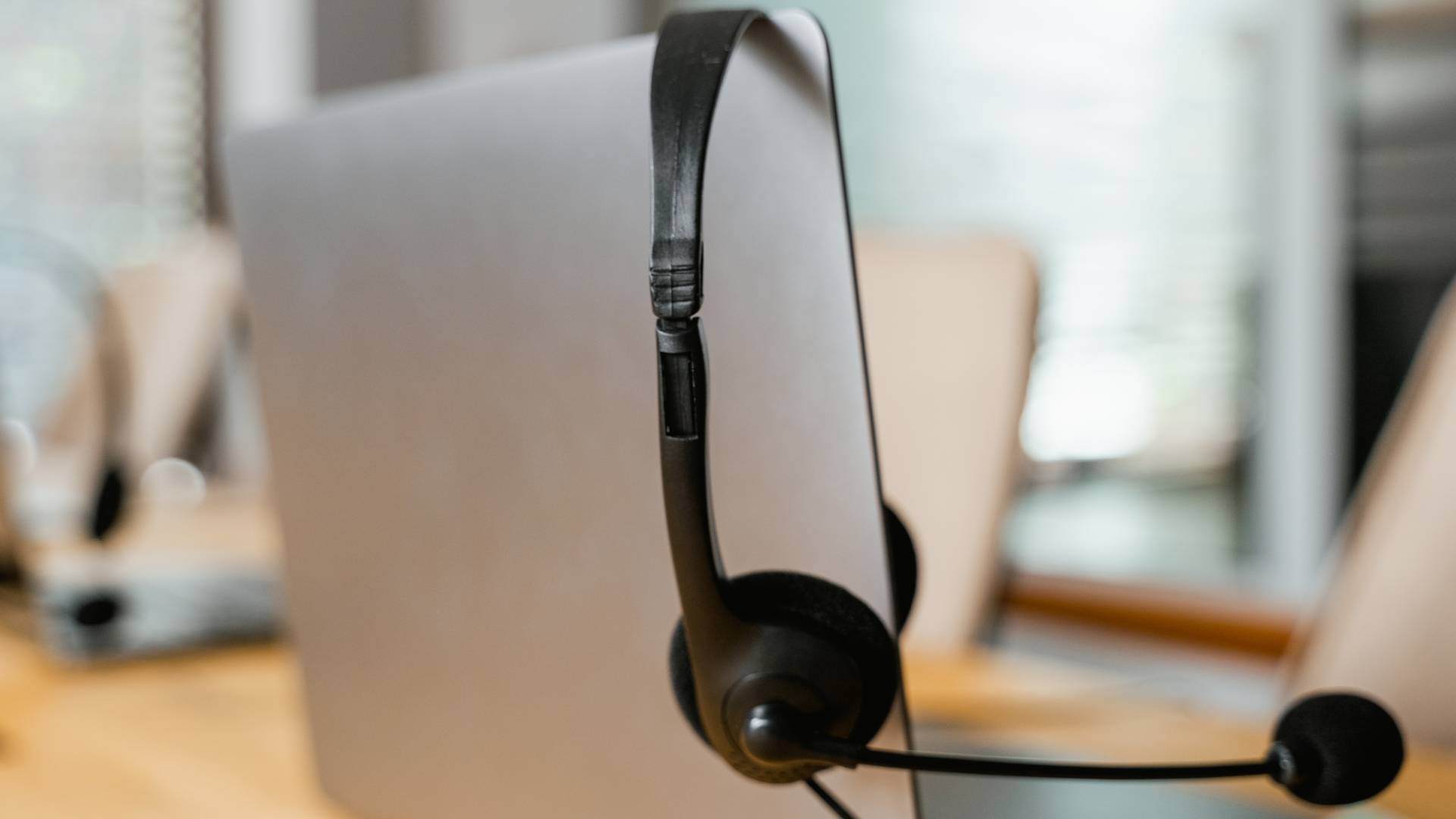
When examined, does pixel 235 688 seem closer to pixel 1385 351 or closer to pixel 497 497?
pixel 497 497

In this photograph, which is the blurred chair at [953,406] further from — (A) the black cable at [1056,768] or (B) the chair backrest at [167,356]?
(B) the chair backrest at [167,356]

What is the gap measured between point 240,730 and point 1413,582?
0.67m

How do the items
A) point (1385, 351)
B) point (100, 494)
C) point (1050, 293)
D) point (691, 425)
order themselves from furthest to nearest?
1. point (1050, 293)
2. point (1385, 351)
3. point (100, 494)
4. point (691, 425)

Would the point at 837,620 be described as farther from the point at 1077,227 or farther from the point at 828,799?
the point at 1077,227

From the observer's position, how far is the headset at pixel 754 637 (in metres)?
0.35

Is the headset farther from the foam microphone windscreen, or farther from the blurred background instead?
the blurred background

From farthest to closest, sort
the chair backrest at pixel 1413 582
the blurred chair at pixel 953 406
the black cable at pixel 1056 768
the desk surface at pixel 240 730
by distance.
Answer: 1. the blurred chair at pixel 953 406
2. the chair backrest at pixel 1413 582
3. the desk surface at pixel 240 730
4. the black cable at pixel 1056 768

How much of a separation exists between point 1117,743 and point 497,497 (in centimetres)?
38

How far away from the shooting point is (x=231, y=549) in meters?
1.27

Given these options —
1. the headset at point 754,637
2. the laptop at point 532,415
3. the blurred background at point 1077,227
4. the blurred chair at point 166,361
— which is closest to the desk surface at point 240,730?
the laptop at point 532,415

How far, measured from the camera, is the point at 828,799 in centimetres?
39

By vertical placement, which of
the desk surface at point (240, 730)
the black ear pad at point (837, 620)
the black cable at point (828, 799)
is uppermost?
the black ear pad at point (837, 620)

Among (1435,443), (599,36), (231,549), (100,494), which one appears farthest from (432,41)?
(1435,443)

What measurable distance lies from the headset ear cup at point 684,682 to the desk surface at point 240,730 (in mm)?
246
